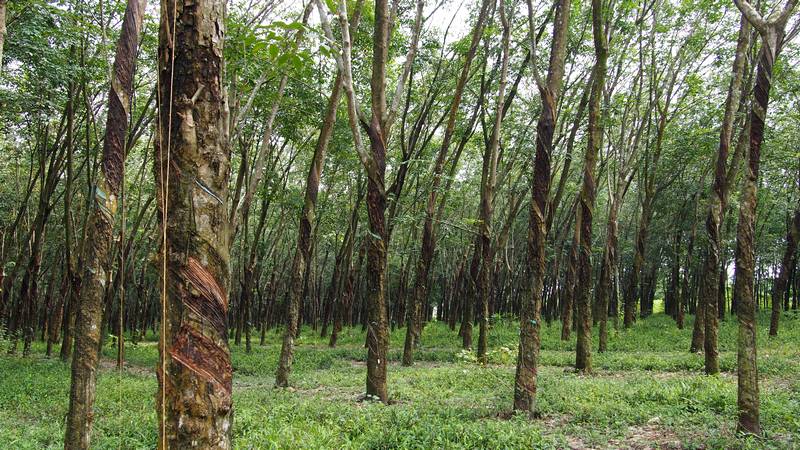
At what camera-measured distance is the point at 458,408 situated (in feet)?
26.5

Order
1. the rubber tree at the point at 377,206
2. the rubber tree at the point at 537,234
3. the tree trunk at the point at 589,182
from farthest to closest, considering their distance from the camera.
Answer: the tree trunk at the point at 589,182 → the rubber tree at the point at 377,206 → the rubber tree at the point at 537,234

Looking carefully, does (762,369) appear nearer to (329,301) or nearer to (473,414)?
(473,414)

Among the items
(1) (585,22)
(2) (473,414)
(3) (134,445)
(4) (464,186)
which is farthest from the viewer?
(4) (464,186)

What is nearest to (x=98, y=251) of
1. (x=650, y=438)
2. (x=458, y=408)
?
(x=458, y=408)

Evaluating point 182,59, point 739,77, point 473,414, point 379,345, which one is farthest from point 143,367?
point 739,77

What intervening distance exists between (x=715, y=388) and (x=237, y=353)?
622 inches

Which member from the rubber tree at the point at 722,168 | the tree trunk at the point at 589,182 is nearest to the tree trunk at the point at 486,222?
the tree trunk at the point at 589,182

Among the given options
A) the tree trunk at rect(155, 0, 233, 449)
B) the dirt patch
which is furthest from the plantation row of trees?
the dirt patch

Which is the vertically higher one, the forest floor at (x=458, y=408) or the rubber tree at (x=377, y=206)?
the rubber tree at (x=377, y=206)

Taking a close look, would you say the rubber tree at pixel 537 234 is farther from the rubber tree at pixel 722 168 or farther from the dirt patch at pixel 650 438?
the rubber tree at pixel 722 168

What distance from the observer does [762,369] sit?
11.3 m

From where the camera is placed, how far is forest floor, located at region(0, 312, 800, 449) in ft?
19.9

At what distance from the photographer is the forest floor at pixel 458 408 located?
19.9 feet

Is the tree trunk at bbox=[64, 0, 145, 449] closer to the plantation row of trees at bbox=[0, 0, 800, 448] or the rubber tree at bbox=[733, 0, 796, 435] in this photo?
the plantation row of trees at bbox=[0, 0, 800, 448]
